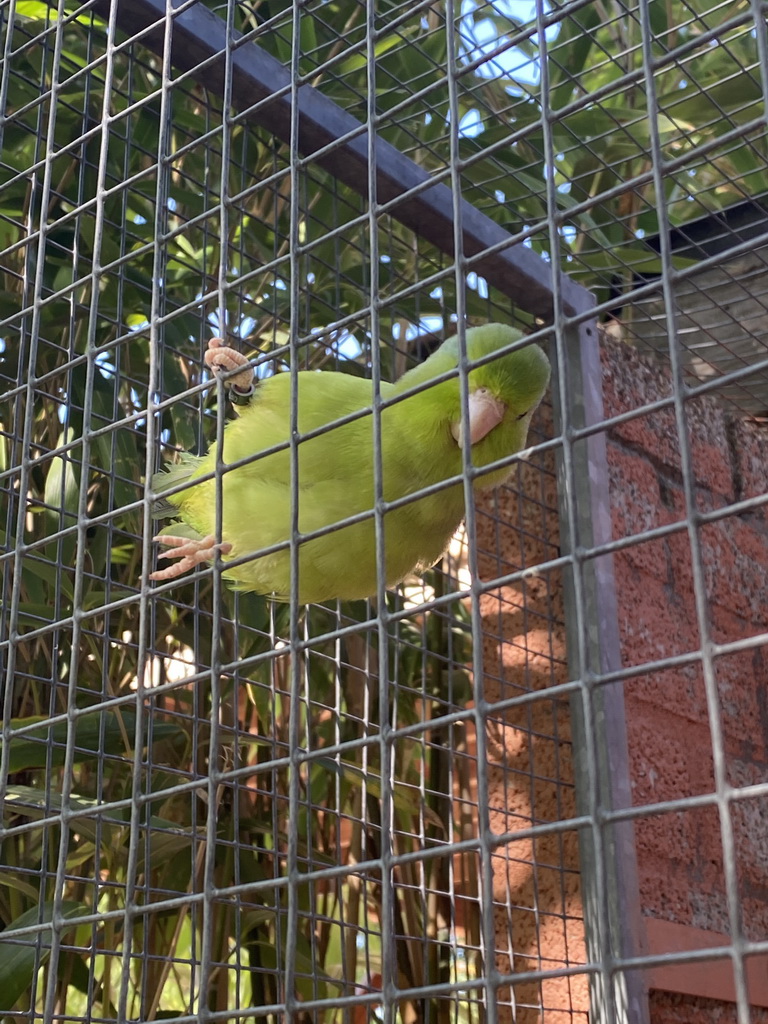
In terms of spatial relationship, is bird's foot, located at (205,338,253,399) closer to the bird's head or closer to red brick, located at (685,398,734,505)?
the bird's head

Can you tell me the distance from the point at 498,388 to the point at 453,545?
0.90 m

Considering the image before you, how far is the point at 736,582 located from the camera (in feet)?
5.89

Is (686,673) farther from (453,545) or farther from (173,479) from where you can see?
(173,479)

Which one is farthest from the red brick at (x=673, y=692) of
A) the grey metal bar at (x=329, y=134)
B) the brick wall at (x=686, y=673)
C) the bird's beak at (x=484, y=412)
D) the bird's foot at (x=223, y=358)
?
the bird's foot at (x=223, y=358)

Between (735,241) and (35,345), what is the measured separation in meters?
1.14

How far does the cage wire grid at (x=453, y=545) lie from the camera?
1238 mm

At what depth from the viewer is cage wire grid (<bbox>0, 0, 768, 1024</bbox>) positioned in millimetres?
1238

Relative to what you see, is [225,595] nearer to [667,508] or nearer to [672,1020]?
[667,508]

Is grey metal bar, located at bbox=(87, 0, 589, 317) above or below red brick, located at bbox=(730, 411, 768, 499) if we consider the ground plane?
above

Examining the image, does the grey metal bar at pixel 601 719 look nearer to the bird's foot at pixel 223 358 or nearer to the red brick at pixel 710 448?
the red brick at pixel 710 448

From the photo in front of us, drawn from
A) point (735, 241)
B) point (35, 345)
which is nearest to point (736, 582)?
point (735, 241)

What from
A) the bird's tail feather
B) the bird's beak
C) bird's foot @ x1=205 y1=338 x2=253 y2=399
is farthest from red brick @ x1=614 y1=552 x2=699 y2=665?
bird's foot @ x1=205 y1=338 x2=253 y2=399

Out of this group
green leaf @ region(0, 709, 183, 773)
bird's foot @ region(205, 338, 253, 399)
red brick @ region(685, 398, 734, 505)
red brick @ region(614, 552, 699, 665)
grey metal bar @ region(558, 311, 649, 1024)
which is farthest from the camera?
red brick @ region(685, 398, 734, 505)

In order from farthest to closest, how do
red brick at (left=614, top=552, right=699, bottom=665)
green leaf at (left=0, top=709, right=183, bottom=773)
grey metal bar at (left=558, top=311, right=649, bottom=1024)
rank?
red brick at (left=614, top=552, right=699, bottom=665) < green leaf at (left=0, top=709, right=183, bottom=773) < grey metal bar at (left=558, top=311, right=649, bottom=1024)
